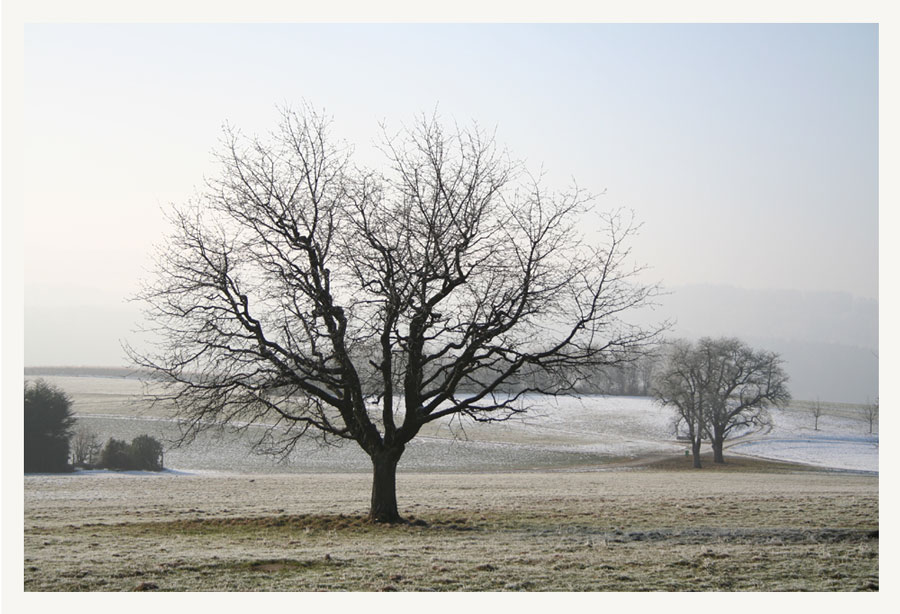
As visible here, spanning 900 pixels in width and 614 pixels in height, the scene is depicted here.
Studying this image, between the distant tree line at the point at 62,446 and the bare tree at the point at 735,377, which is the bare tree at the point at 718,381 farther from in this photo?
the distant tree line at the point at 62,446

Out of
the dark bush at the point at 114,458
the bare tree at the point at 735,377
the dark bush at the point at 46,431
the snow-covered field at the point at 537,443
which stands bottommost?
the snow-covered field at the point at 537,443

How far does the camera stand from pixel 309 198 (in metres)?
14.9

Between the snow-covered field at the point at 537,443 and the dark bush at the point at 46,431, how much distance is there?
635 centimetres

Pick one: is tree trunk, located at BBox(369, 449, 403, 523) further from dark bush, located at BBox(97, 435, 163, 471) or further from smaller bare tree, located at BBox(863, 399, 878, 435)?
smaller bare tree, located at BBox(863, 399, 878, 435)

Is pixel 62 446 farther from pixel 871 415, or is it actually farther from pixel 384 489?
pixel 871 415

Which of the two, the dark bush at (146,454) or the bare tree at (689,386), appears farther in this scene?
the bare tree at (689,386)

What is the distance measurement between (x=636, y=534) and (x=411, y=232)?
7291 mm

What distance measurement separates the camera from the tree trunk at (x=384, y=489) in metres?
15.4

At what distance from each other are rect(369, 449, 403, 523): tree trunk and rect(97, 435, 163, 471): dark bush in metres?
31.6

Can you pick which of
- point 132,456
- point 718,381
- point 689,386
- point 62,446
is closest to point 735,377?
point 718,381

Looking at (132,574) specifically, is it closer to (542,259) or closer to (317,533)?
(317,533)

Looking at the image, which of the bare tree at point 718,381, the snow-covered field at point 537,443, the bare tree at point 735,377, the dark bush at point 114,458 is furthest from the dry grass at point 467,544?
the bare tree at point 735,377

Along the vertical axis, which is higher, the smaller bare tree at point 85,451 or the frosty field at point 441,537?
the frosty field at point 441,537

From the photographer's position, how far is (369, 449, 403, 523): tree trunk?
50.4ft
